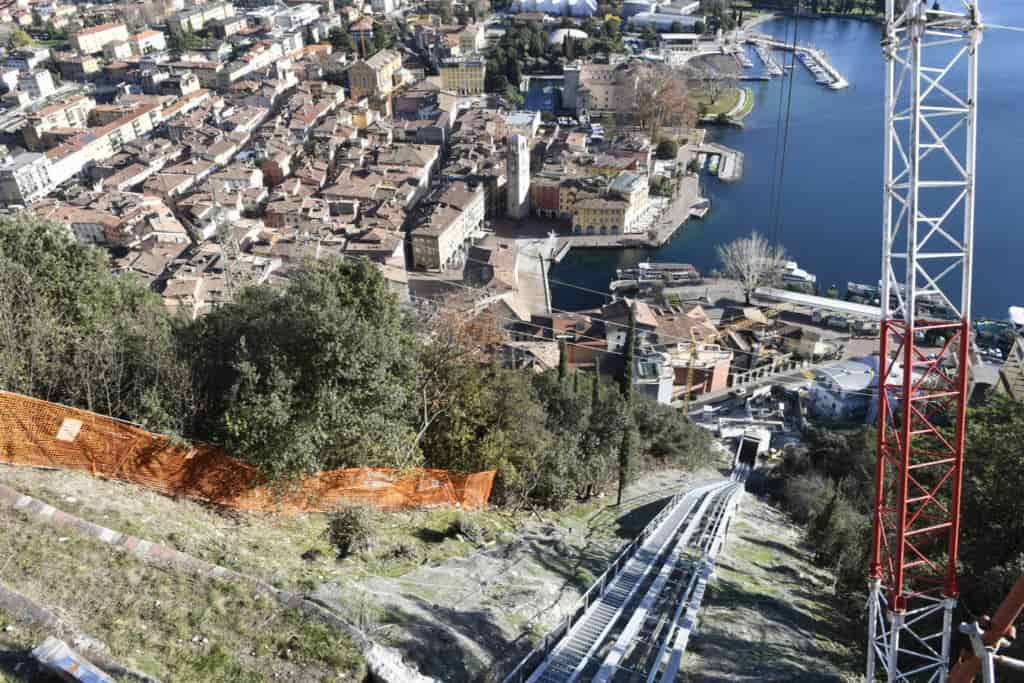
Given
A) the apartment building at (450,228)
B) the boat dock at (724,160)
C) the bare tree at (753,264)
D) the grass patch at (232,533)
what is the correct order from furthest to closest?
the boat dock at (724,160), the apartment building at (450,228), the bare tree at (753,264), the grass patch at (232,533)

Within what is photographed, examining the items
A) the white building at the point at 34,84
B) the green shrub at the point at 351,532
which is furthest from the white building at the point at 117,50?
the green shrub at the point at 351,532

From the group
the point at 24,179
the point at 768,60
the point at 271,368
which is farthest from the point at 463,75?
the point at 271,368

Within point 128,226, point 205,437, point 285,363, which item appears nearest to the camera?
point 285,363

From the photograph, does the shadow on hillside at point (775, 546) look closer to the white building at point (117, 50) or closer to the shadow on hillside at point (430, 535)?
the shadow on hillside at point (430, 535)

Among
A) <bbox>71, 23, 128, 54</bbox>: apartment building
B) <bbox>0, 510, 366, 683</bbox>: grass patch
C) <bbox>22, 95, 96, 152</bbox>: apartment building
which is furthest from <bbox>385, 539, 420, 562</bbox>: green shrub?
<bbox>71, 23, 128, 54</bbox>: apartment building

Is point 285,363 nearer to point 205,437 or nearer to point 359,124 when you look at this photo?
point 205,437

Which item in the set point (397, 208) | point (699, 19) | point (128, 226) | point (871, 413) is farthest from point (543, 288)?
point (699, 19)
